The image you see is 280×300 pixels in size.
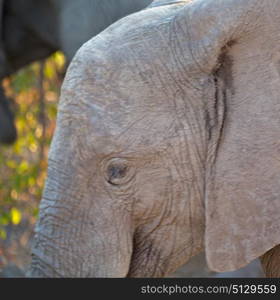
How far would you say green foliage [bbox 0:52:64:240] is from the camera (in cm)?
536

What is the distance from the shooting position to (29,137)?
554 centimetres

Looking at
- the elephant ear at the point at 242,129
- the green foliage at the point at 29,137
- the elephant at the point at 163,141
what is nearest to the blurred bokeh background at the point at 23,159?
the green foliage at the point at 29,137

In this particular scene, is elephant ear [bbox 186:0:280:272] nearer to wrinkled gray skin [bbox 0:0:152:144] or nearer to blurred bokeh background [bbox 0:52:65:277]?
wrinkled gray skin [bbox 0:0:152:144]

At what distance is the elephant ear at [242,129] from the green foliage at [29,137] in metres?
2.39

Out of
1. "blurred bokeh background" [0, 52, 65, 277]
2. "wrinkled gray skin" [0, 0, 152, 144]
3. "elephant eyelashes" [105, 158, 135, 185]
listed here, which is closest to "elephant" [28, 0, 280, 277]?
"elephant eyelashes" [105, 158, 135, 185]

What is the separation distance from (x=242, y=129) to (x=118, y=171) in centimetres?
28

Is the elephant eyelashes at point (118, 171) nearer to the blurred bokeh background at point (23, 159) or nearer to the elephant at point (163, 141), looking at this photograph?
the elephant at point (163, 141)

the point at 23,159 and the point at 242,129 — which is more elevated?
the point at 242,129

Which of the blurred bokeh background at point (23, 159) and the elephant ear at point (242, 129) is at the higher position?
the elephant ear at point (242, 129)

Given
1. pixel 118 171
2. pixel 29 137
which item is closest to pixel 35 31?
pixel 29 137

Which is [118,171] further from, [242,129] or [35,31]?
[35,31]

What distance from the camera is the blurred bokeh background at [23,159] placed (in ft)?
17.6
